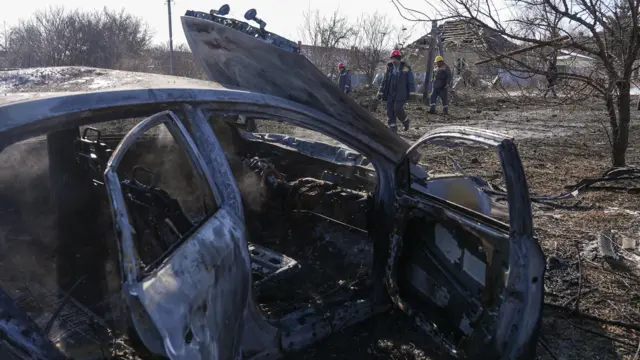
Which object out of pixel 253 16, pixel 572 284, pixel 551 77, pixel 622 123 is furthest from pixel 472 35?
pixel 253 16

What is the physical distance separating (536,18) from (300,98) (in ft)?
13.5

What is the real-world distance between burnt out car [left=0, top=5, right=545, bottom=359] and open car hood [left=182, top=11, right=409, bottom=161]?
0.01 metres

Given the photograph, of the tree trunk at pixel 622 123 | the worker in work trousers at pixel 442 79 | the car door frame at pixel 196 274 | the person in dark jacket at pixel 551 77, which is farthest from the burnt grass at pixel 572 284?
the worker in work trousers at pixel 442 79

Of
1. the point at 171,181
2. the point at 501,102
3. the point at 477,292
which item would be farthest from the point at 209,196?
the point at 501,102

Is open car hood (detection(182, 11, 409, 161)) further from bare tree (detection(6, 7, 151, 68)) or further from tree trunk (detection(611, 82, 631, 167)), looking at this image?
bare tree (detection(6, 7, 151, 68))

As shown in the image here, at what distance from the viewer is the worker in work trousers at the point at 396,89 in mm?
11227

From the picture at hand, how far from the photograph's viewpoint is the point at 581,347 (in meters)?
2.99

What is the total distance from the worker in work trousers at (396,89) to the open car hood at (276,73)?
26.7 feet

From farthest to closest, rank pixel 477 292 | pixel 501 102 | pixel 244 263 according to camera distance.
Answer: pixel 501 102
pixel 477 292
pixel 244 263

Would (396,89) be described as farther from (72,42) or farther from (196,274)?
(72,42)

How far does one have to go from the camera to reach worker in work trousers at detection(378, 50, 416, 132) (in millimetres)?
11227

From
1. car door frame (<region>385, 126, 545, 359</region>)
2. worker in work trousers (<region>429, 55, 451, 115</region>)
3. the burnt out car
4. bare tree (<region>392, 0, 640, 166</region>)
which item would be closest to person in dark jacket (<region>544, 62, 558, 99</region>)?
bare tree (<region>392, 0, 640, 166</region>)

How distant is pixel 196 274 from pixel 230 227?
0.32m

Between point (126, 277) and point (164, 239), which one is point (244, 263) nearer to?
point (164, 239)
